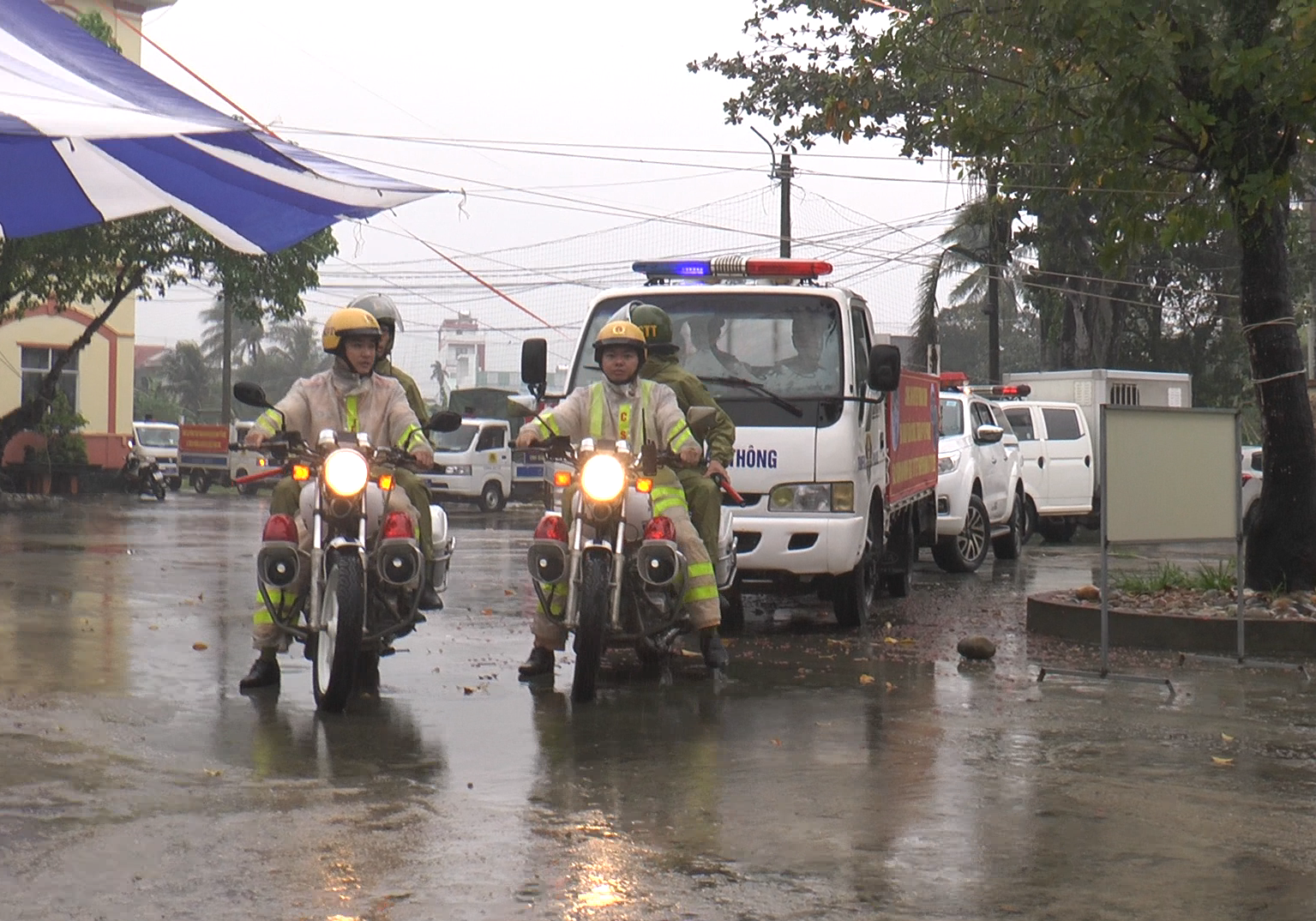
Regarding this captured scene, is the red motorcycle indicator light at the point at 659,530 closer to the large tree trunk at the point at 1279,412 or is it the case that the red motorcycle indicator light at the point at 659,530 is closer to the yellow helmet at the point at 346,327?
the yellow helmet at the point at 346,327

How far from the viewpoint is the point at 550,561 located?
8.62 m

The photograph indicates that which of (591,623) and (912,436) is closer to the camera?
(591,623)

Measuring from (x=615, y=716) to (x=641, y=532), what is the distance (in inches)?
41.3

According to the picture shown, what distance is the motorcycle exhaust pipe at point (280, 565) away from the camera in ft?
26.1

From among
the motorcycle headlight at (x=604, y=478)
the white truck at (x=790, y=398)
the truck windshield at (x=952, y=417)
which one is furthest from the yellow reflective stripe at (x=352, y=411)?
the truck windshield at (x=952, y=417)

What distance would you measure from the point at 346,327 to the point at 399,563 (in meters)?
1.22

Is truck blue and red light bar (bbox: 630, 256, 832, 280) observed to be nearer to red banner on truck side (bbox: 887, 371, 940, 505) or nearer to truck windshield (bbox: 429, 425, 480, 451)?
red banner on truck side (bbox: 887, 371, 940, 505)

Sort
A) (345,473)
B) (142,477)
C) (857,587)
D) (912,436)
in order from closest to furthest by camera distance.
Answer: (345,473) < (857,587) < (912,436) < (142,477)

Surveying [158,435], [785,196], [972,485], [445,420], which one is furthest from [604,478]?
[158,435]

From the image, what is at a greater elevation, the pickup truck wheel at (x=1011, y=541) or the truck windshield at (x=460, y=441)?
the truck windshield at (x=460, y=441)

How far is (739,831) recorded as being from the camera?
5516 millimetres

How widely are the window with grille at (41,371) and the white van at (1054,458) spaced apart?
25.1 m

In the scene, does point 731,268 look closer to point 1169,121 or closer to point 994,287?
point 1169,121

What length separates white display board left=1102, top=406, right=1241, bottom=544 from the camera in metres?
9.52
